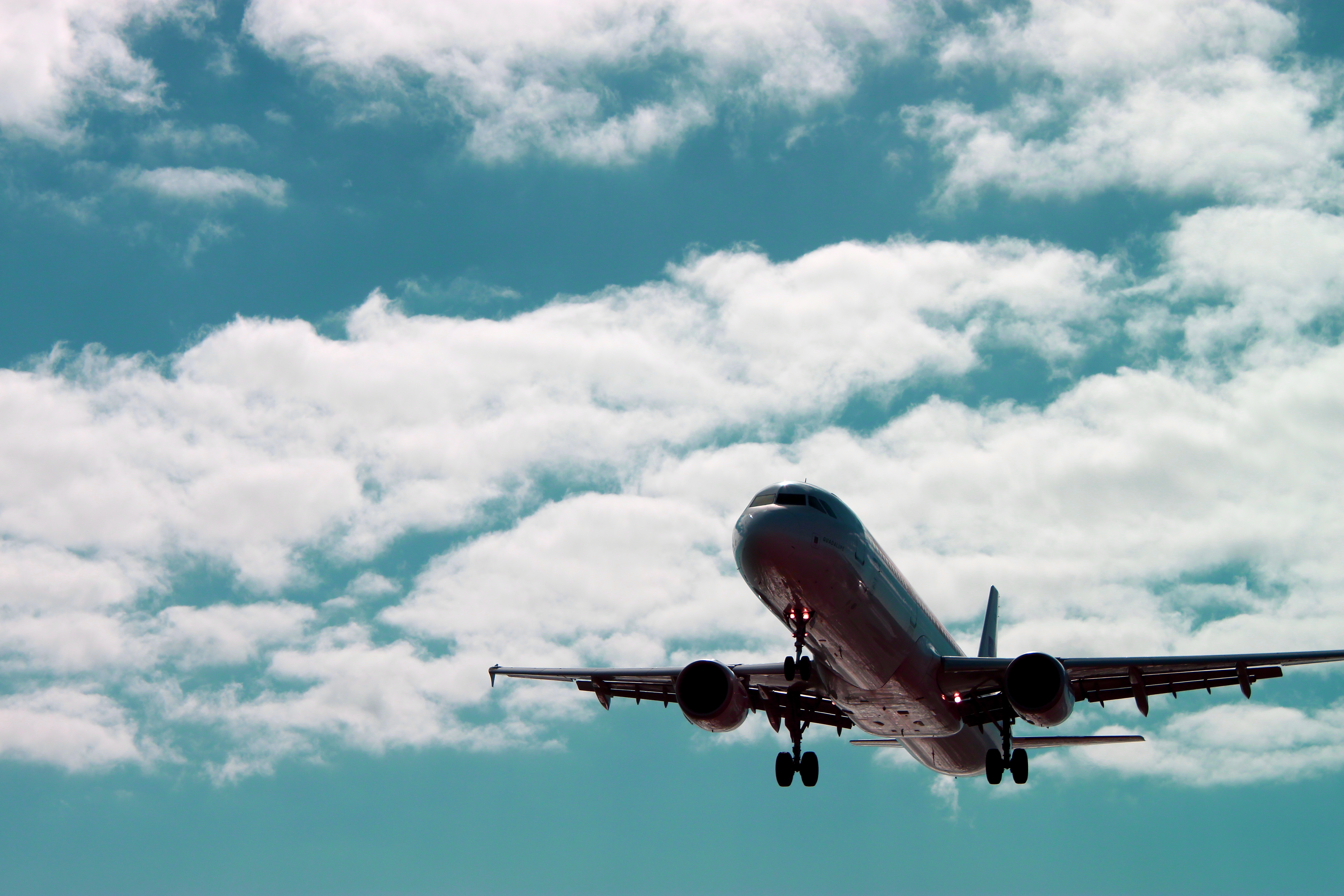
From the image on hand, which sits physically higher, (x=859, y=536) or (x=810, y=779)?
(x=859, y=536)

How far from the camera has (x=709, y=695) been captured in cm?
3256

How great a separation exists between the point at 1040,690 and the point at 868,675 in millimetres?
4264

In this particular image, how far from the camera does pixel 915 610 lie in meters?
30.9

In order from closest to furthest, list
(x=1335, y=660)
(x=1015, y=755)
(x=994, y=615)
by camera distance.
→ (x=1335, y=660)
(x=1015, y=755)
(x=994, y=615)

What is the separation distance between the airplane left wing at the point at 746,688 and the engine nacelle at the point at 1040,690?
578cm

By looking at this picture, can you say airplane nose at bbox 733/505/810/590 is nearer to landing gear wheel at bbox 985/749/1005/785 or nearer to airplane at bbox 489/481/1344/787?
airplane at bbox 489/481/1344/787

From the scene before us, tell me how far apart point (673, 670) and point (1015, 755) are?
1014cm

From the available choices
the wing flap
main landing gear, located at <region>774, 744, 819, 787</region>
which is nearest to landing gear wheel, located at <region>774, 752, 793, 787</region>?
main landing gear, located at <region>774, 744, 819, 787</region>

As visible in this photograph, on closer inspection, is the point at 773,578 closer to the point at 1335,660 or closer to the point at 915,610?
the point at 915,610

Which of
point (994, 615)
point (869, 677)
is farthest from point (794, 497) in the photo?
point (994, 615)

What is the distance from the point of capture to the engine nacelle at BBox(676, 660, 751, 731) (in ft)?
107

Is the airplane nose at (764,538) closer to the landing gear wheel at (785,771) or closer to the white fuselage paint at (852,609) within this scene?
the white fuselage paint at (852,609)

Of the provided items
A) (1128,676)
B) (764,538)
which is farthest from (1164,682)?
(764,538)

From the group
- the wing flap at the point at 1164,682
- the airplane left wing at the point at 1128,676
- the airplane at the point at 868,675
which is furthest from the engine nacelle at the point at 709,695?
the wing flap at the point at 1164,682
